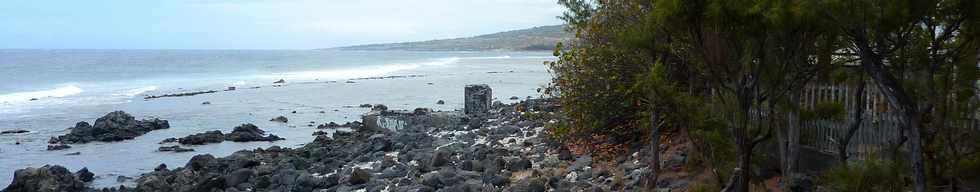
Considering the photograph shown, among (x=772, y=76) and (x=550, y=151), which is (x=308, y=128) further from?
(x=772, y=76)

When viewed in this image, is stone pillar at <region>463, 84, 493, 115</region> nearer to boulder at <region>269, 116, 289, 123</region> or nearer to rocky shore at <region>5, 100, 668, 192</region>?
rocky shore at <region>5, 100, 668, 192</region>

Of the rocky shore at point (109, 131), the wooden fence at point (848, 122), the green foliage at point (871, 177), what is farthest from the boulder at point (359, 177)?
the rocky shore at point (109, 131)

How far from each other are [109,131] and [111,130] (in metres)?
0.10

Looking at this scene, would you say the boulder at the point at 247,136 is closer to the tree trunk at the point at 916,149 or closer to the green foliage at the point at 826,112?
the green foliage at the point at 826,112

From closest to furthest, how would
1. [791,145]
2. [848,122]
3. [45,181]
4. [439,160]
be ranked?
[791,145], [848,122], [439,160], [45,181]

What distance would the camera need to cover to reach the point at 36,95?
48.0 meters

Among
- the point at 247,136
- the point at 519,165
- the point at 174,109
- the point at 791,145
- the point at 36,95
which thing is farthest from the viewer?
the point at 36,95

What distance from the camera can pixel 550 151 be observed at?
47.5 ft

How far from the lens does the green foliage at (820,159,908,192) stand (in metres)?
6.68

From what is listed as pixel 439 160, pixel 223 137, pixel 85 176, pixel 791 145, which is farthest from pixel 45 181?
pixel 791 145

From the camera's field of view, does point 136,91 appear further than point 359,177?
Yes

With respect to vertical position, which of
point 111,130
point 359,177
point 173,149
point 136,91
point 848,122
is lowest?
point 173,149

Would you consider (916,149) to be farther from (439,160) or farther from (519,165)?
(439,160)

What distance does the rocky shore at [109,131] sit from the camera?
83.8 feet
